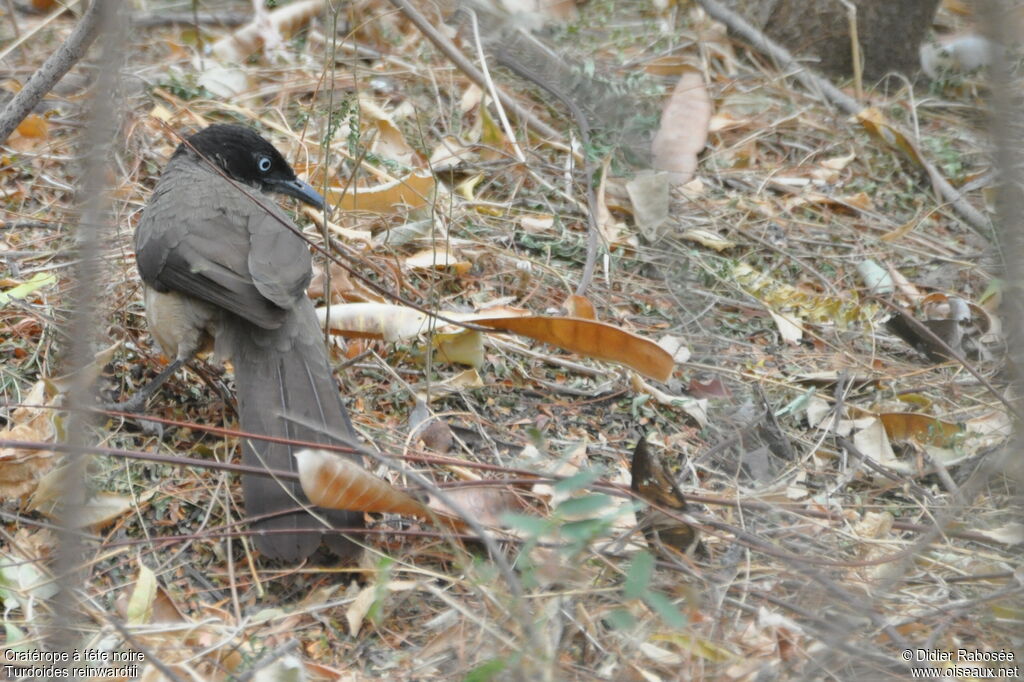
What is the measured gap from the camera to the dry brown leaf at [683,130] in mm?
6191

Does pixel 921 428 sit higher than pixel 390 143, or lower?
lower

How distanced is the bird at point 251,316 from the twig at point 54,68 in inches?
26.3

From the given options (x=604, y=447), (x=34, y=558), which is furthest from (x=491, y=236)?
(x=34, y=558)

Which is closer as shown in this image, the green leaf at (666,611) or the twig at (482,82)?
the green leaf at (666,611)

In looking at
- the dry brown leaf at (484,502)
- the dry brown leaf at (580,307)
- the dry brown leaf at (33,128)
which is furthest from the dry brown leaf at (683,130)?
the dry brown leaf at (33,128)

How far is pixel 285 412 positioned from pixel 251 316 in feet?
1.51

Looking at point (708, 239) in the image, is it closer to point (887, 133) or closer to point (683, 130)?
Result: point (683, 130)

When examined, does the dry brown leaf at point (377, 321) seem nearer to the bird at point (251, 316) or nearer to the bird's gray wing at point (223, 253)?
the bird at point (251, 316)

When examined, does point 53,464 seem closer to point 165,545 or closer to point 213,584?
point 165,545

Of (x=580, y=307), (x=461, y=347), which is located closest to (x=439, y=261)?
(x=461, y=347)

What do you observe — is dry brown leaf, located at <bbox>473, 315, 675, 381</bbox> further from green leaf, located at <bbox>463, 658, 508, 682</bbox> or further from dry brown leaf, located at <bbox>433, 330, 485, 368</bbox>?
green leaf, located at <bbox>463, 658, 508, 682</bbox>

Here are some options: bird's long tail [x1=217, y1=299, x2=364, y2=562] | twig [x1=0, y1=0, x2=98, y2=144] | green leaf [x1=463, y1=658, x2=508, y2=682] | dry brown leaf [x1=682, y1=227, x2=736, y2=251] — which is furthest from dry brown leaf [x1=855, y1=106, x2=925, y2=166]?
green leaf [x1=463, y1=658, x2=508, y2=682]

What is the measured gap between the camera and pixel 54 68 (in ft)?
13.4

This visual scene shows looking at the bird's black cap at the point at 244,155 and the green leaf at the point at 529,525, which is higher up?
the green leaf at the point at 529,525
